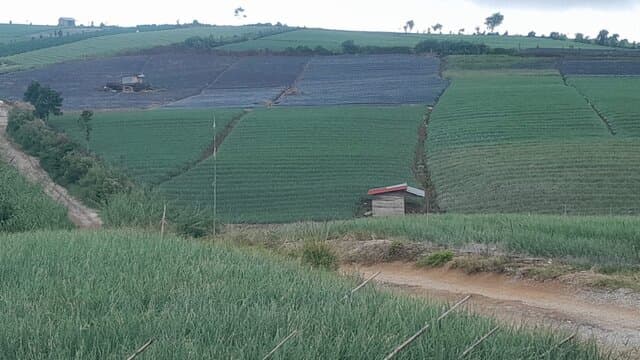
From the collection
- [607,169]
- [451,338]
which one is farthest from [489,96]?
[451,338]

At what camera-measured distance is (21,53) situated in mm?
82812

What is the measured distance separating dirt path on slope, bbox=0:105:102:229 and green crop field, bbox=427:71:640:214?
1284 centimetres

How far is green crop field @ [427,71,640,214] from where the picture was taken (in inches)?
1164

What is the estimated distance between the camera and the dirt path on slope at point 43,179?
2617 centimetres

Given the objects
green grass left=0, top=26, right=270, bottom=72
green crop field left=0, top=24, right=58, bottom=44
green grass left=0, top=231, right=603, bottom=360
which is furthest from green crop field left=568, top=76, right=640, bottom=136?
green crop field left=0, top=24, right=58, bottom=44

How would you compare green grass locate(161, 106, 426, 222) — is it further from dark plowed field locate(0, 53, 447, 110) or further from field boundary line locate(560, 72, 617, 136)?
field boundary line locate(560, 72, 617, 136)

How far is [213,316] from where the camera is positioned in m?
6.03

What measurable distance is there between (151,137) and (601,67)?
3804 cm

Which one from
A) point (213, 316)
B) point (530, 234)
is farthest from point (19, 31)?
point (213, 316)

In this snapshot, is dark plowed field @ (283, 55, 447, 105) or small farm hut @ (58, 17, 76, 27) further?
small farm hut @ (58, 17, 76, 27)

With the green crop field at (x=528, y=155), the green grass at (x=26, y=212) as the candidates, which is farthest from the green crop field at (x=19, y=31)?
the green grass at (x=26, y=212)

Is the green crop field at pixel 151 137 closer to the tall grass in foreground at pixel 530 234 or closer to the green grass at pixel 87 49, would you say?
the tall grass in foreground at pixel 530 234

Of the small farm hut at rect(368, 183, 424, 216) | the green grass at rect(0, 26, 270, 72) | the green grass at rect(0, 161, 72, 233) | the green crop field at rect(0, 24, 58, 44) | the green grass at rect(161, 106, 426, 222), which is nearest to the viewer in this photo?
the green grass at rect(0, 161, 72, 233)

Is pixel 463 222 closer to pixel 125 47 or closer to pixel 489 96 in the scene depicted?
pixel 489 96
